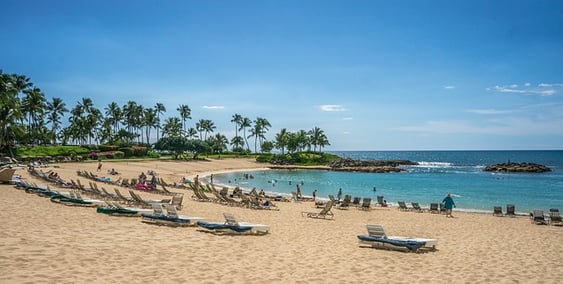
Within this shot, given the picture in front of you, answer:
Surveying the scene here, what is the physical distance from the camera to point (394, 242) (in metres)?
11.5

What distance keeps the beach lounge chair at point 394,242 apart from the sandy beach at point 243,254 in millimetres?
294

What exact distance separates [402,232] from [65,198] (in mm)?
14491

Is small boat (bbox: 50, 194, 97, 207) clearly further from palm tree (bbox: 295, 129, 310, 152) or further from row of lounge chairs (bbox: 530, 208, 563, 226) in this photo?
palm tree (bbox: 295, 129, 310, 152)

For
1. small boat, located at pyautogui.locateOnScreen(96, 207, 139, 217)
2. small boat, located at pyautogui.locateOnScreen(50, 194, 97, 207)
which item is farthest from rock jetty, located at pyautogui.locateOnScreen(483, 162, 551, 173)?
small boat, located at pyautogui.locateOnScreen(50, 194, 97, 207)

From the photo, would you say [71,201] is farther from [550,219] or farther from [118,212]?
[550,219]

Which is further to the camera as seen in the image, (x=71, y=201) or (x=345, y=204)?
(x=345, y=204)

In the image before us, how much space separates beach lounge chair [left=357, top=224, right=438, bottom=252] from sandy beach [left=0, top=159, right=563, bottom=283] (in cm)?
29

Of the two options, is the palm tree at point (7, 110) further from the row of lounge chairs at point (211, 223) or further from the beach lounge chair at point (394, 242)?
the beach lounge chair at point (394, 242)

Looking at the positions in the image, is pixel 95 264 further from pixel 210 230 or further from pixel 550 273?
pixel 550 273

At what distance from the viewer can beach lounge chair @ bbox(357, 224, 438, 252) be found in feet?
37.5

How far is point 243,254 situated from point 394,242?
4.41m

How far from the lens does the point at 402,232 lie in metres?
15.8

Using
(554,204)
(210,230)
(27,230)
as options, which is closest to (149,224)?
(210,230)

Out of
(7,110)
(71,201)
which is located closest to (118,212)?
(71,201)
